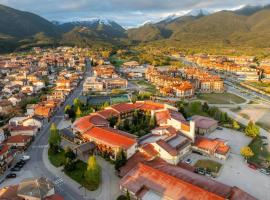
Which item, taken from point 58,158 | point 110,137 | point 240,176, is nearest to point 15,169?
point 58,158

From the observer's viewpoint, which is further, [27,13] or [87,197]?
[27,13]

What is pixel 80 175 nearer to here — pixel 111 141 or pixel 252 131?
pixel 111 141

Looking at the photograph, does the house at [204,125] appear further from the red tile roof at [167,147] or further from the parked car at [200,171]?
the parked car at [200,171]

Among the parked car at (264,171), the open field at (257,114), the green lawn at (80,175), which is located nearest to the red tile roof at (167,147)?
the green lawn at (80,175)

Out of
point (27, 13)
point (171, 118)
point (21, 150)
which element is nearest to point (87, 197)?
point (21, 150)

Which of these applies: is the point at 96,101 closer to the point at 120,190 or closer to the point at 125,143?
the point at 125,143

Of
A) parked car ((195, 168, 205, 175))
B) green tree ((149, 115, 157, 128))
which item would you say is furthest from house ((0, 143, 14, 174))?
parked car ((195, 168, 205, 175))
